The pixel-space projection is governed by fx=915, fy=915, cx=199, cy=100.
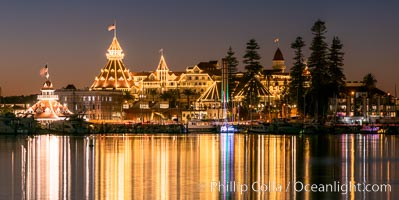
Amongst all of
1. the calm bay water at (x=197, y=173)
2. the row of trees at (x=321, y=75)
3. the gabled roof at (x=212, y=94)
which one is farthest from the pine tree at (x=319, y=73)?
the calm bay water at (x=197, y=173)

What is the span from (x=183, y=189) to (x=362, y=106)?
94389mm

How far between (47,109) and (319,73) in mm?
38028

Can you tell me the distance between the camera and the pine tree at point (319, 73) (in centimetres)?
10850

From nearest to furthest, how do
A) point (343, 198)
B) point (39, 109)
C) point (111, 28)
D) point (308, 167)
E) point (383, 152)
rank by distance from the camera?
point (343, 198), point (308, 167), point (383, 152), point (39, 109), point (111, 28)

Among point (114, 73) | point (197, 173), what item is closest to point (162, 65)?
point (114, 73)

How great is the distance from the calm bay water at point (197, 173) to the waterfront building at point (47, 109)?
5845 centimetres

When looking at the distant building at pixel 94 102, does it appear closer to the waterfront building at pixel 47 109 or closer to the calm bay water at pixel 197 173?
the waterfront building at pixel 47 109

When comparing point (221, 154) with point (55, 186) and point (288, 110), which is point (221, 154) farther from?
→ point (288, 110)

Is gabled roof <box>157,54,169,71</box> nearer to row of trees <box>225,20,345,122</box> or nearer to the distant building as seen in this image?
the distant building

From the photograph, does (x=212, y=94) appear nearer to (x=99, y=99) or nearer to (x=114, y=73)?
(x=99, y=99)

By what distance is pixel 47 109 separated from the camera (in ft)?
406

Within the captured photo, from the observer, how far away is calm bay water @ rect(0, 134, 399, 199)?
113ft

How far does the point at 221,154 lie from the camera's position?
192ft

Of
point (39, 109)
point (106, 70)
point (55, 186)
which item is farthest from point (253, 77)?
point (55, 186)
